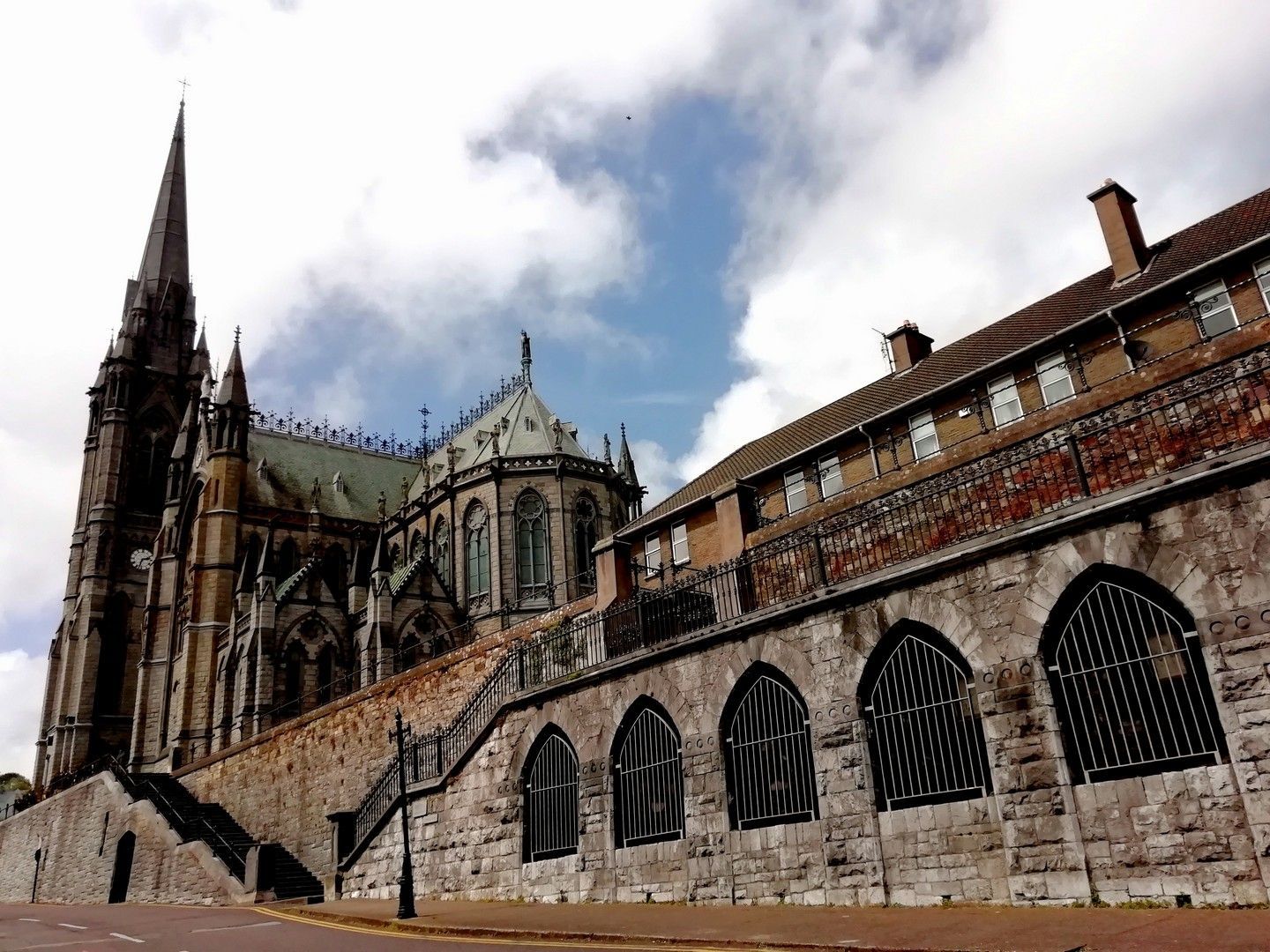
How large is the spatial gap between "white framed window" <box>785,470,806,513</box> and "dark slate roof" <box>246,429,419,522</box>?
36791mm

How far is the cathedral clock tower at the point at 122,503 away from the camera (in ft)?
192

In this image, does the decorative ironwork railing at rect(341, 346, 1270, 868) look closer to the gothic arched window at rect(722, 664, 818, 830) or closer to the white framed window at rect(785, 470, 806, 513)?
the gothic arched window at rect(722, 664, 818, 830)

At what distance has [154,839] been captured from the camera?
97.1 feet

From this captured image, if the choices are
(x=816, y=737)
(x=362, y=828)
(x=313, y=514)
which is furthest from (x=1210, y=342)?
(x=313, y=514)

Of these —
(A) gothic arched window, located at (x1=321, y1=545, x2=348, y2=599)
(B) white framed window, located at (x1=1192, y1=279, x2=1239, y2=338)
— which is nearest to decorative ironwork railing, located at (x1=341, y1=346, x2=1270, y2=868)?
(B) white framed window, located at (x1=1192, y1=279, x2=1239, y2=338)

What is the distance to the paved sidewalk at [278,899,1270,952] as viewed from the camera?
8.43 m

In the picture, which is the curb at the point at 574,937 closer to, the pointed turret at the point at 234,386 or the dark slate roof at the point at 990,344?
the dark slate roof at the point at 990,344

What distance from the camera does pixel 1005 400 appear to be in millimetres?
23016

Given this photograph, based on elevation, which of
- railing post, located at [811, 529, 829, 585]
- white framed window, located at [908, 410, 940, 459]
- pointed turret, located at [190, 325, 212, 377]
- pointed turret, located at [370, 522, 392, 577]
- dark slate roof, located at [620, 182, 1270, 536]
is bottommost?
railing post, located at [811, 529, 829, 585]

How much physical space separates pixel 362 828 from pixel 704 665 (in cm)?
1135

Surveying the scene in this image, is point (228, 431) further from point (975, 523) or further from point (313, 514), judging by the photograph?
point (975, 523)

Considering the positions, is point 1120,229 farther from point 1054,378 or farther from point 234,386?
point 234,386

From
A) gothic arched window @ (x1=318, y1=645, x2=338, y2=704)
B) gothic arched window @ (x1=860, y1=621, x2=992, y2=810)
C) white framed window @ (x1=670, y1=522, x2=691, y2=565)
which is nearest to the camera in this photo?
gothic arched window @ (x1=860, y1=621, x2=992, y2=810)

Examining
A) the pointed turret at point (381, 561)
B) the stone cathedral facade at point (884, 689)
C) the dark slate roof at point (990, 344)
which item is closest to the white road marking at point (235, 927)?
the stone cathedral facade at point (884, 689)
